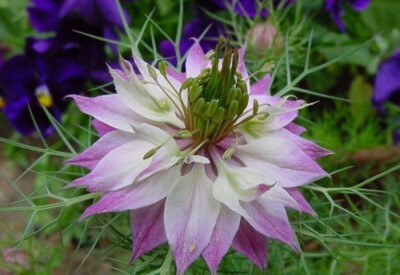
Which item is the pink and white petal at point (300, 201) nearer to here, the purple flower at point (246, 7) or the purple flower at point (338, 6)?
the purple flower at point (246, 7)

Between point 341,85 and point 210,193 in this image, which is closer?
point 210,193

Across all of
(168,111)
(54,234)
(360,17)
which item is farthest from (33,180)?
(168,111)

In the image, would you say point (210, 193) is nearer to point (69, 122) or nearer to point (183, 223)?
point (183, 223)

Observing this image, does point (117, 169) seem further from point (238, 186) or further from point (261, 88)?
point (261, 88)

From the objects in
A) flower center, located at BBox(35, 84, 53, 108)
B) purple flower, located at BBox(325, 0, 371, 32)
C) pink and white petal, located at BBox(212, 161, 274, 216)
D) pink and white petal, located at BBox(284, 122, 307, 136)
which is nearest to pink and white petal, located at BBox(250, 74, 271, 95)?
pink and white petal, located at BBox(284, 122, 307, 136)

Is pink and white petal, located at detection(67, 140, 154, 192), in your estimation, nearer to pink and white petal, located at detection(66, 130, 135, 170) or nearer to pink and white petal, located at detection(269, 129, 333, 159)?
pink and white petal, located at detection(66, 130, 135, 170)

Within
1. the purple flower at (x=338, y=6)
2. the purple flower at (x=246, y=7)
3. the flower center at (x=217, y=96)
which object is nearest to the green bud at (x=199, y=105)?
the flower center at (x=217, y=96)

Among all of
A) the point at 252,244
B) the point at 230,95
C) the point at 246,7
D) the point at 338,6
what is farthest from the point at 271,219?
the point at 338,6
